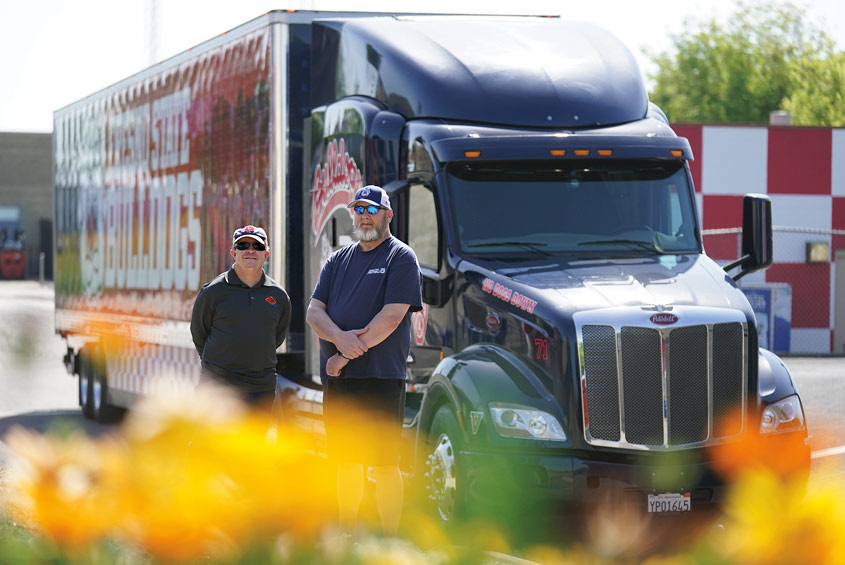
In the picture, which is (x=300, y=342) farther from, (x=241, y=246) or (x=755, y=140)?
(x=755, y=140)

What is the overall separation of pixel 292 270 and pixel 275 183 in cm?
68

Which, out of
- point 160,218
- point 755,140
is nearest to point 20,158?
point 755,140

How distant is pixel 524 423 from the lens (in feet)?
23.9

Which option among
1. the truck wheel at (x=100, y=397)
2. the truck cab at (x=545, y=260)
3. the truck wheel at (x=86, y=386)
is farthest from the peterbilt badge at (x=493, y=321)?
the truck wheel at (x=86, y=386)

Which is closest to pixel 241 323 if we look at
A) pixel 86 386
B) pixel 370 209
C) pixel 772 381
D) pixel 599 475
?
pixel 370 209

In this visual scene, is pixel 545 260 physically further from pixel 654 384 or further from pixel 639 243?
pixel 654 384

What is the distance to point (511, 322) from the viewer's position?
25.0 feet

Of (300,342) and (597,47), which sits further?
(300,342)

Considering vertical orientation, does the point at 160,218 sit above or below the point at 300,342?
above

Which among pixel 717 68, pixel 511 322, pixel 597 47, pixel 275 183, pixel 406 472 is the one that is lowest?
pixel 406 472

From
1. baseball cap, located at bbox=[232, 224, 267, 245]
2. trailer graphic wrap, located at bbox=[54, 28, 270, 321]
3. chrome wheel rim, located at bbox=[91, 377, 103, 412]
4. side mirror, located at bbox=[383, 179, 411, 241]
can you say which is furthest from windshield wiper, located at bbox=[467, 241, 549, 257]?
chrome wheel rim, located at bbox=[91, 377, 103, 412]

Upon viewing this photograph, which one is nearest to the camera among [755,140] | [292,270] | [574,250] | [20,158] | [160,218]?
[574,250]

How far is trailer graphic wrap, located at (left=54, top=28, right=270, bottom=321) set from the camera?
11266 mm

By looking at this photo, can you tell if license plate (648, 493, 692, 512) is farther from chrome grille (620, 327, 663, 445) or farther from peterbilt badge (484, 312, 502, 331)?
peterbilt badge (484, 312, 502, 331)
